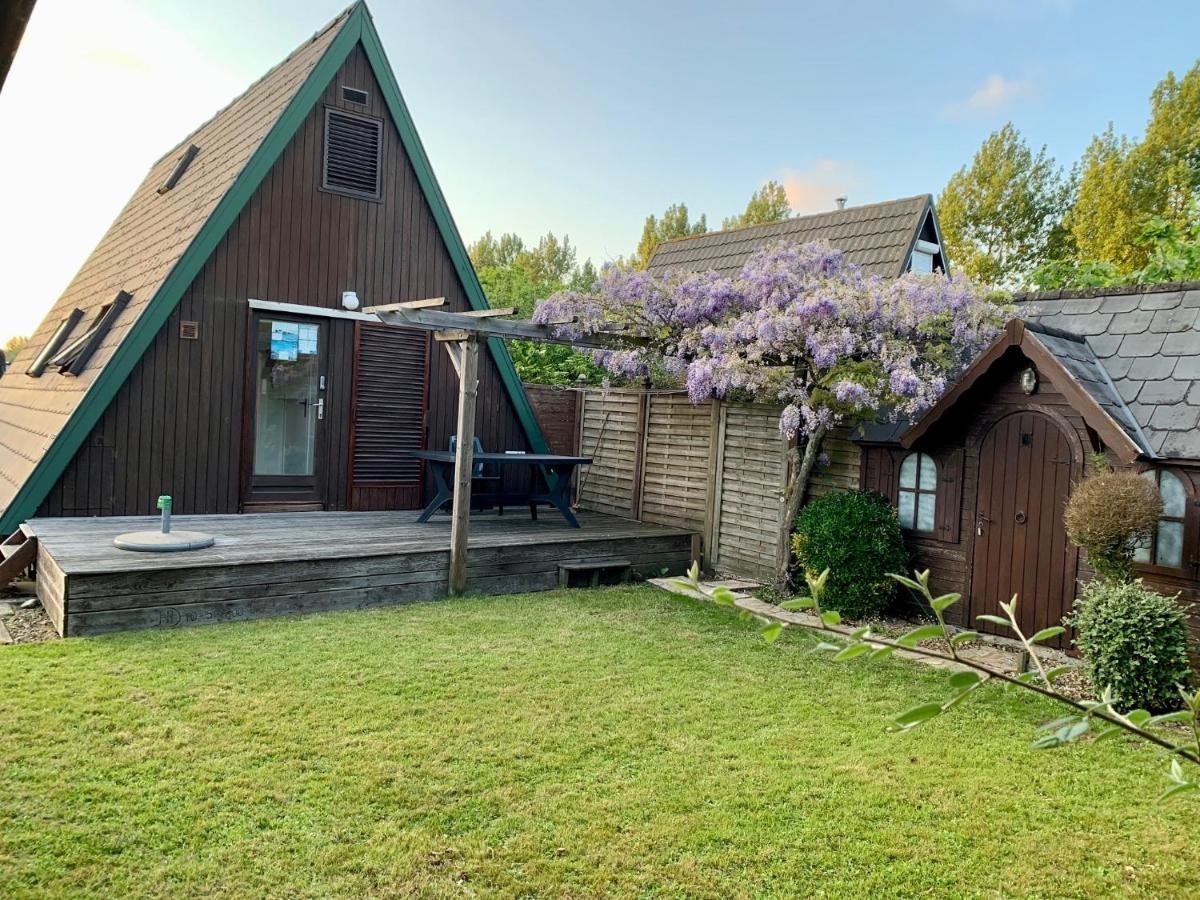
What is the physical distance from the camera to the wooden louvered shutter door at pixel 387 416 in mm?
9461

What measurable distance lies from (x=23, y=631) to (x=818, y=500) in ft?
20.0

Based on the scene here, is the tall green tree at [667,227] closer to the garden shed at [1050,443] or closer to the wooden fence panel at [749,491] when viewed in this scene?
the wooden fence panel at [749,491]

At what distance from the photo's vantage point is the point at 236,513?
8688mm

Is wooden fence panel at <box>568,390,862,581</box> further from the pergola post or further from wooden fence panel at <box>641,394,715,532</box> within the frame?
the pergola post

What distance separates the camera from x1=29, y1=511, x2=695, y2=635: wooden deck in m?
5.59

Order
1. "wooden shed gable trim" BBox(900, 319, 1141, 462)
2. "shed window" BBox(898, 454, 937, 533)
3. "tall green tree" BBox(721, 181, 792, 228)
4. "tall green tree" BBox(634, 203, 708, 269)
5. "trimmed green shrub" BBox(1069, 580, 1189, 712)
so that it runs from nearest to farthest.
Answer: "trimmed green shrub" BBox(1069, 580, 1189, 712), "wooden shed gable trim" BBox(900, 319, 1141, 462), "shed window" BBox(898, 454, 937, 533), "tall green tree" BBox(721, 181, 792, 228), "tall green tree" BBox(634, 203, 708, 269)

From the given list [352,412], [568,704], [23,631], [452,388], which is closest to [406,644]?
[568,704]

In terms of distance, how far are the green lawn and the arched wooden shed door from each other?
1358mm

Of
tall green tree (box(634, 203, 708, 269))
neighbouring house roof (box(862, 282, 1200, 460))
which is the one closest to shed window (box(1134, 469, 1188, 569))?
neighbouring house roof (box(862, 282, 1200, 460))

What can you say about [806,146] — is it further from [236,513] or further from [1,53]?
[1,53]

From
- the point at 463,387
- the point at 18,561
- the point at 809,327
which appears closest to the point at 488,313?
the point at 463,387

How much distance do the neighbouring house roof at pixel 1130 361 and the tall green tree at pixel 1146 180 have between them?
48.4ft

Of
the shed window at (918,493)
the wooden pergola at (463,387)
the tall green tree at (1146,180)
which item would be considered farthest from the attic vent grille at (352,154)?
the tall green tree at (1146,180)

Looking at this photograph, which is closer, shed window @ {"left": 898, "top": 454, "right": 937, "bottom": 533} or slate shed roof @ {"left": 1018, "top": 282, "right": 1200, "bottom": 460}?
slate shed roof @ {"left": 1018, "top": 282, "right": 1200, "bottom": 460}
